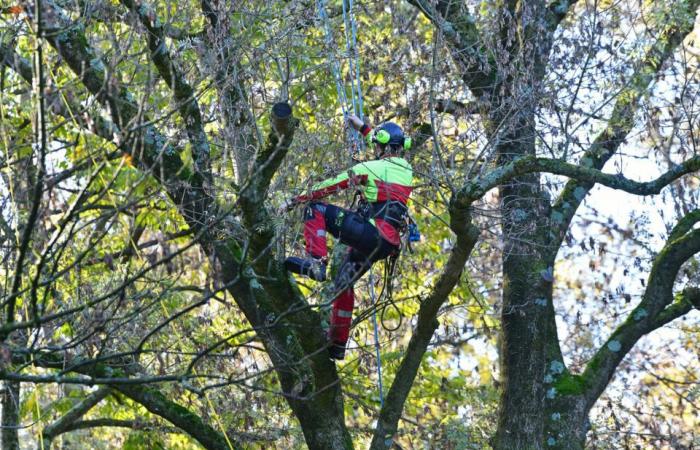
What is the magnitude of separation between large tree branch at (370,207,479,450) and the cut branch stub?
155 centimetres

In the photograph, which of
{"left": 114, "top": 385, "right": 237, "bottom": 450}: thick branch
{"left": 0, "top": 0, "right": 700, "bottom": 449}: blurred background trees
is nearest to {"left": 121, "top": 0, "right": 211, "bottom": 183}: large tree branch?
{"left": 0, "top": 0, "right": 700, "bottom": 449}: blurred background trees

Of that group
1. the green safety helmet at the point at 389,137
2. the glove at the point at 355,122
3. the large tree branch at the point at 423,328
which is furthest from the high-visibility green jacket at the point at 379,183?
the large tree branch at the point at 423,328

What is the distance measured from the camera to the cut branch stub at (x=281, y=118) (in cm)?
568

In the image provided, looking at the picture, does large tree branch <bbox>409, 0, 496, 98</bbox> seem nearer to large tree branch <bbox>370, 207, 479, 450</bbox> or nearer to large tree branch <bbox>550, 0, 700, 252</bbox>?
large tree branch <bbox>550, 0, 700, 252</bbox>

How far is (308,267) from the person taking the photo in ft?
23.3

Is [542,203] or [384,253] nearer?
[384,253]

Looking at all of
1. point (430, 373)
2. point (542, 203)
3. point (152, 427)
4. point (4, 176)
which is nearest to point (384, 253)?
point (542, 203)

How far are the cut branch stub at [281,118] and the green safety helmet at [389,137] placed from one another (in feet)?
5.78

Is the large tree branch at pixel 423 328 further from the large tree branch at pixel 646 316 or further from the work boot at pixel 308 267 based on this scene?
the large tree branch at pixel 646 316

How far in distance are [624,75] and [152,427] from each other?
5462 mm

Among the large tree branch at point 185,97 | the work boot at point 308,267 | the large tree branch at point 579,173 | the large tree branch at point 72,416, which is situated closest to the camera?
the large tree branch at point 579,173

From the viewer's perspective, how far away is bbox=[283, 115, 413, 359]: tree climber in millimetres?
7156

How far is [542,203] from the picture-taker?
9.50 meters

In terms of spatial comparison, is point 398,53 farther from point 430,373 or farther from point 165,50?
point 430,373
